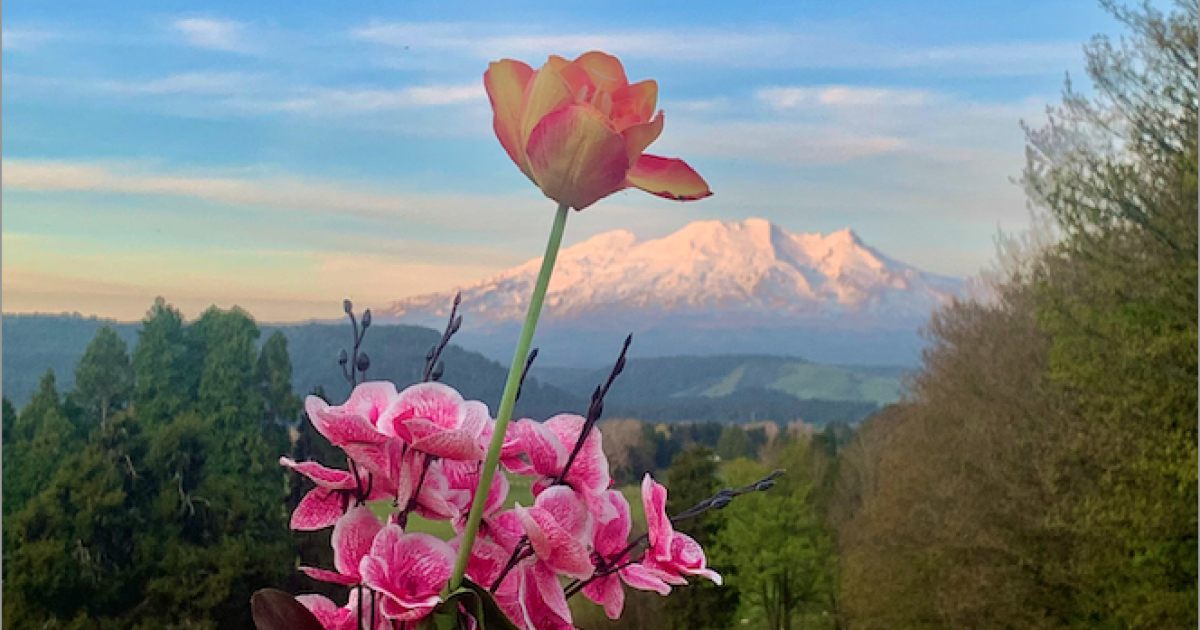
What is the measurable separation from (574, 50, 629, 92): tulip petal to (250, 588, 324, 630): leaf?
27 cm

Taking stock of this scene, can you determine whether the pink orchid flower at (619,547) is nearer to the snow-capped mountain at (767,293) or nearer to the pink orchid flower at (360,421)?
the pink orchid flower at (360,421)

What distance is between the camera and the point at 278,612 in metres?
0.47

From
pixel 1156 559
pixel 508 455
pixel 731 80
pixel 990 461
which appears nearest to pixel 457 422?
pixel 508 455

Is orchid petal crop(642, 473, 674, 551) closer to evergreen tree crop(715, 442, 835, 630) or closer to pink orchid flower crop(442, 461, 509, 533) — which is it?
pink orchid flower crop(442, 461, 509, 533)

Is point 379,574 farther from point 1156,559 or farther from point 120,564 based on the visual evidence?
point 120,564

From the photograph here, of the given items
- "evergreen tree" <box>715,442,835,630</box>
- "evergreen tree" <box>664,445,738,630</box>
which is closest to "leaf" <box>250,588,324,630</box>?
"evergreen tree" <box>664,445,738,630</box>

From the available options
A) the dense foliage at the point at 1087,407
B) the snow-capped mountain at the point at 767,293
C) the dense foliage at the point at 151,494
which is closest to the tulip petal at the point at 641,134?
the dense foliage at the point at 1087,407

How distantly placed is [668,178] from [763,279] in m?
11.9

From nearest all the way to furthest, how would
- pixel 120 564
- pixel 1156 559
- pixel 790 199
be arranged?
pixel 1156 559 → pixel 120 564 → pixel 790 199

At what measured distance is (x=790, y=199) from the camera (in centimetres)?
1144

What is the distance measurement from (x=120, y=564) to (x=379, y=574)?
770 cm

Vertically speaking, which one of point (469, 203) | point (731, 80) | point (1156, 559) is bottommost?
point (1156, 559)

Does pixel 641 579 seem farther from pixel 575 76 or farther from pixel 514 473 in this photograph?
pixel 575 76

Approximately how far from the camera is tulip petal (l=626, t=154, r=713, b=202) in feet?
1.55
